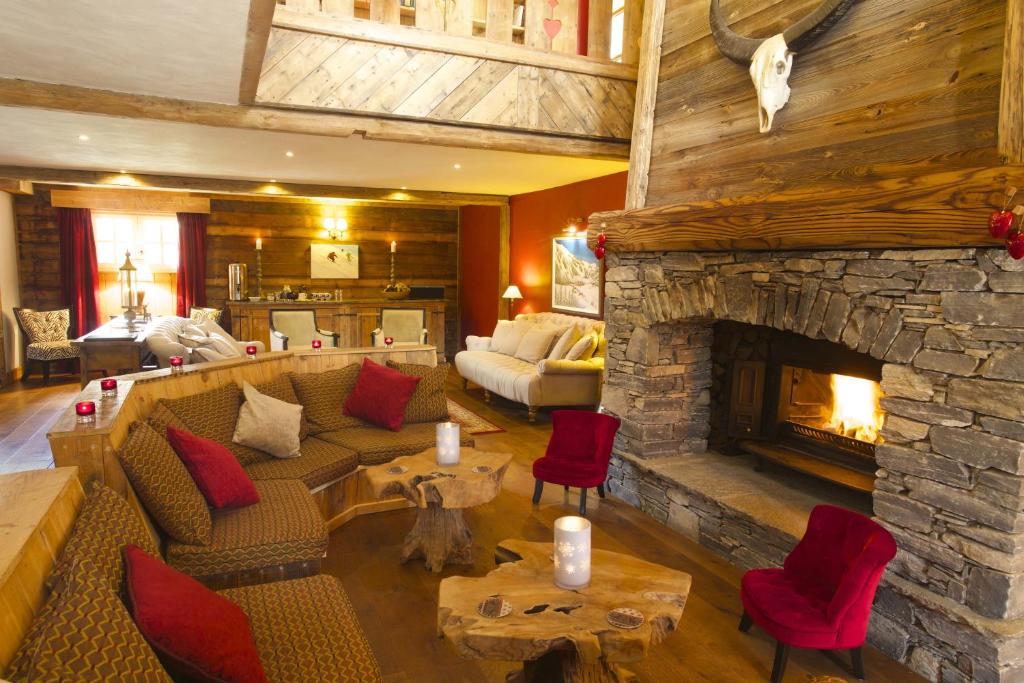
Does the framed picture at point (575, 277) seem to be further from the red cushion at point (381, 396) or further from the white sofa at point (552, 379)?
the red cushion at point (381, 396)

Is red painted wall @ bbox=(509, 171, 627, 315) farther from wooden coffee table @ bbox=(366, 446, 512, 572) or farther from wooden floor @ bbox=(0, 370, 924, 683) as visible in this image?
wooden coffee table @ bbox=(366, 446, 512, 572)

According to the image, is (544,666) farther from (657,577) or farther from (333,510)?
(333,510)

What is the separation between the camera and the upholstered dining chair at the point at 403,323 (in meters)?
9.24

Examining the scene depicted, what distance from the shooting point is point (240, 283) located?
30.0 feet

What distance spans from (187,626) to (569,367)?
473 centimetres

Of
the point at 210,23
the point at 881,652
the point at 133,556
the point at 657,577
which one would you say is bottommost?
the point at 881,652

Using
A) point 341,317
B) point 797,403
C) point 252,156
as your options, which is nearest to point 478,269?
point 341,317

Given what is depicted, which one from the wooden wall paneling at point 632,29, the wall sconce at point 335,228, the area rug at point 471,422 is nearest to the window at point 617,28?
the wooden wall paneling at point 632,29

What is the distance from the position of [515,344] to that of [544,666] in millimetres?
5314

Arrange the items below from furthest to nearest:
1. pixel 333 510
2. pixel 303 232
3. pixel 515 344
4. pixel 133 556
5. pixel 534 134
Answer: pixel 303 232 → pixel 515 344 → pixel 534 134 → pixel 333 510 → pixel 133 556

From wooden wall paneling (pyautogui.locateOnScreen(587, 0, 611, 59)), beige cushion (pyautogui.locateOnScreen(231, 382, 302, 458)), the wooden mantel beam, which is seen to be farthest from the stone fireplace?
beige cushion (pyautogui.locateOnScreen(231, 382, 302, 458))

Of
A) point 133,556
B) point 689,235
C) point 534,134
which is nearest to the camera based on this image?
point 133,556

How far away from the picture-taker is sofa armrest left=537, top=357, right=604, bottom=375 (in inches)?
235

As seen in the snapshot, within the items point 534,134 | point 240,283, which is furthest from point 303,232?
point 534,134
